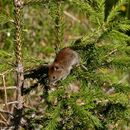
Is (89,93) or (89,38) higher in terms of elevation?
(89,38)

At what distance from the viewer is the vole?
1774 millimetres

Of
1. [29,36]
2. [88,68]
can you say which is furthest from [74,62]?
[29,36]

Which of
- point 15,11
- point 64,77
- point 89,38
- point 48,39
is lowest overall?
A: point 48,39

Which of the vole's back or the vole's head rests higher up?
the vole's back

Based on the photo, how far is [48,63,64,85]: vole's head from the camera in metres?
1.78

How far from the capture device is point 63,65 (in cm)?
181

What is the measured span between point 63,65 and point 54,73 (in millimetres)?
75

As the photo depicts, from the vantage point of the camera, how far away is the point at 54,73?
5.75 ft

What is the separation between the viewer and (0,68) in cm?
177

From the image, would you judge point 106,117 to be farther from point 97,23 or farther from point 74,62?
point 97,23

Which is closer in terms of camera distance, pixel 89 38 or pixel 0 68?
pixel 0 68

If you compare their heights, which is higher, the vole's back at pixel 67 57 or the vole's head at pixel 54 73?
the vole's back at pixel 67 57

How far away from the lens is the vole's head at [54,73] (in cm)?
178

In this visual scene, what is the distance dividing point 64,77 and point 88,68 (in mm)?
119
